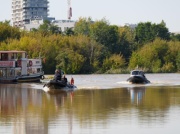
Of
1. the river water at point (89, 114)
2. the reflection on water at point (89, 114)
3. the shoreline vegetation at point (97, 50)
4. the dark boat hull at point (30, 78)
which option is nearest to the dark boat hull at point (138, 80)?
the dark boat hull at point (30, 78)

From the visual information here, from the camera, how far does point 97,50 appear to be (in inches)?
4921

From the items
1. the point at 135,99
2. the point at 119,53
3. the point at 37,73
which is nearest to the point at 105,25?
the point at 119,53

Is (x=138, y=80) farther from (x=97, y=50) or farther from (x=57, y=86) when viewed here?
(x=97, y=50)

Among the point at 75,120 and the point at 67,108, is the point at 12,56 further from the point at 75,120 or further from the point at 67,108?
the point at 75,120

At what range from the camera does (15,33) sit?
121000 mm

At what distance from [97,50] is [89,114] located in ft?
294

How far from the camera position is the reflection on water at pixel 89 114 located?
97.4 ft

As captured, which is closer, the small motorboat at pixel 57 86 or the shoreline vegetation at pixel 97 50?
the small motorboat at pixel 57 86

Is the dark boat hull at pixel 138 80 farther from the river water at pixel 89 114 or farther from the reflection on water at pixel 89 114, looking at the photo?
the river water at pixel 89 114

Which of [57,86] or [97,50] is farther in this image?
[97,50]

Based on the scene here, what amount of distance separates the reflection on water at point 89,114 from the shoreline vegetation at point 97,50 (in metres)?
61.8

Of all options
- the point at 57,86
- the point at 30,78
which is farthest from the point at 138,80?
the point at 57,86

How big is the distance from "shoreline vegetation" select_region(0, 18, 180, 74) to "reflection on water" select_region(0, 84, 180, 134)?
203ft

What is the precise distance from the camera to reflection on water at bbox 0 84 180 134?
29688mm
